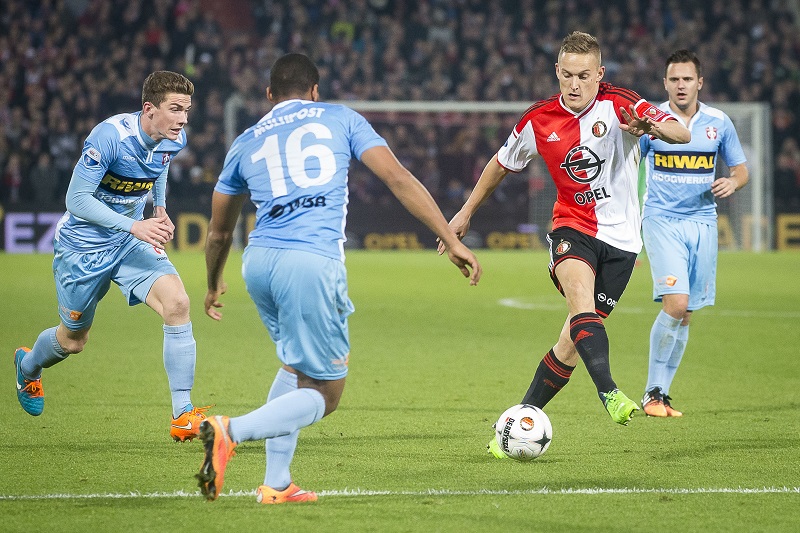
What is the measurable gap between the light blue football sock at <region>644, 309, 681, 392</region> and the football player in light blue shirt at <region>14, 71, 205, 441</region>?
10.2 feet

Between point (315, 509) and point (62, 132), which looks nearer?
point (315, 509)

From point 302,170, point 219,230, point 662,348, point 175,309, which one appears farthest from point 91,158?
point 662,348

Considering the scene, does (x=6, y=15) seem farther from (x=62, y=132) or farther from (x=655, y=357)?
(x=655, y=357)

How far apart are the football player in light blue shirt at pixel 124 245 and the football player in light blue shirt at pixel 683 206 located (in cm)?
323

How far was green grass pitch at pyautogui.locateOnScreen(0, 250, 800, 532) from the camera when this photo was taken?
16.3 feet

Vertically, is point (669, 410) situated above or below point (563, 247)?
below

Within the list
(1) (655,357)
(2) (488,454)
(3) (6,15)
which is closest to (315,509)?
(2) (488,454)

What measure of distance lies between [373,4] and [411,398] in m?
22.5

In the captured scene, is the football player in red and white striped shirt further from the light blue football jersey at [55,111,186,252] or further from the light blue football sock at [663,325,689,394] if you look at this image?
the light blue football jersey at [55,111,186,252]

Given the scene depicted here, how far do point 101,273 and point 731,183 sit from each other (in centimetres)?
420

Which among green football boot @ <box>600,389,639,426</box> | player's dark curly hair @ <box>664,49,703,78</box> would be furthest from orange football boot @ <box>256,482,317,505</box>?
player's dark curly hair @ <box>664,49,703,78</box>

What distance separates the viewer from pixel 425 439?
22.2ft

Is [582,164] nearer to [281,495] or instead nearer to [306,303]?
[306,303]

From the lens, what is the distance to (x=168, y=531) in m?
4.66
